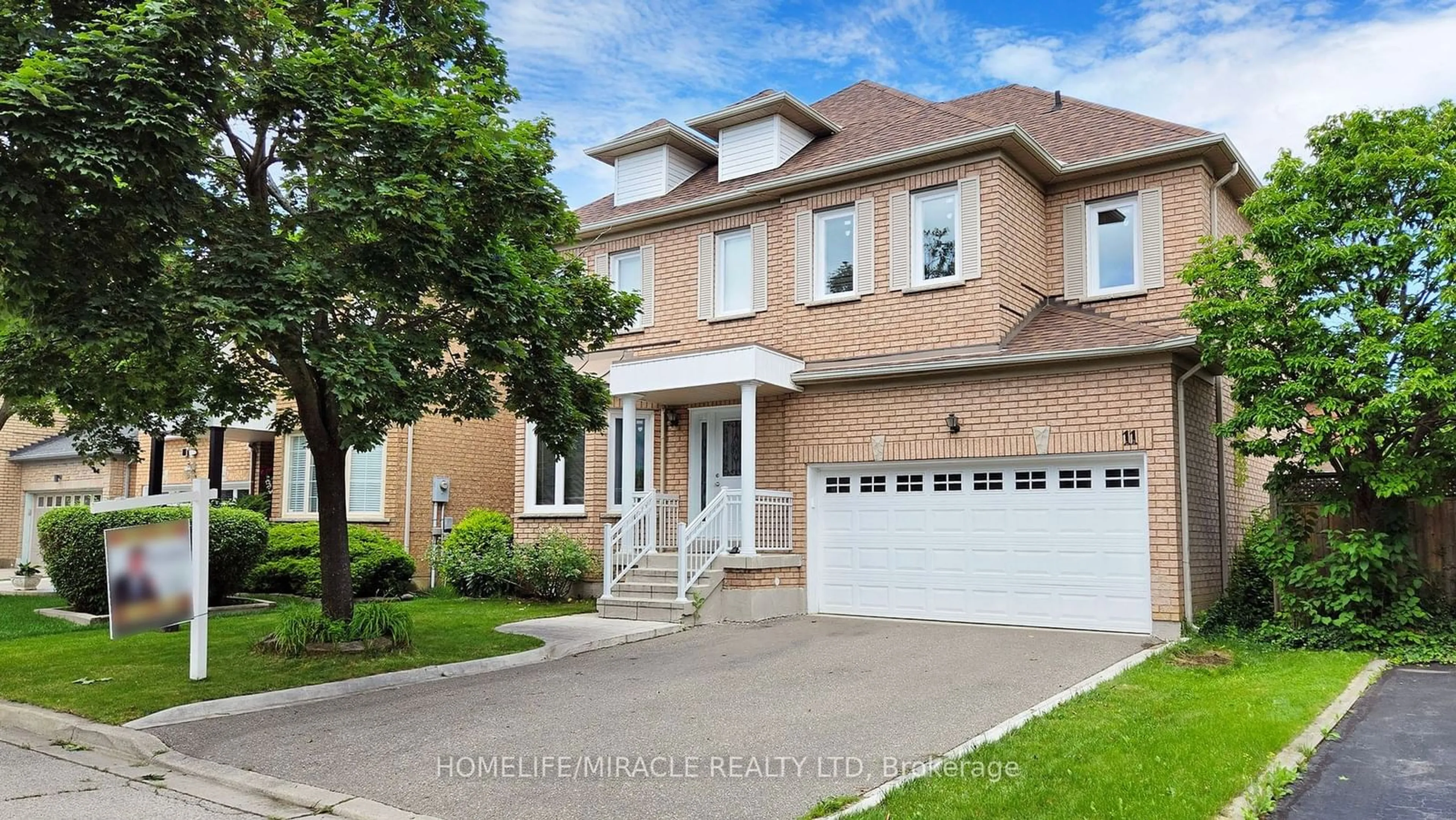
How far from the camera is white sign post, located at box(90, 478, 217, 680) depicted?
8.77 metres

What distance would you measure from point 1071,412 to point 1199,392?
1.89 meters

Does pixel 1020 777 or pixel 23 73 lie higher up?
pixel 23 73

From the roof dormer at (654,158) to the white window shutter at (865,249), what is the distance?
4.32m

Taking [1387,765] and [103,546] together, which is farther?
[103,546]

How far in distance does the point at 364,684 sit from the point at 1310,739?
24.1 ft

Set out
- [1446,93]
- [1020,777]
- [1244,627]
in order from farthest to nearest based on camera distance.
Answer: [1244,627] → [1446,93] → [1020,777]

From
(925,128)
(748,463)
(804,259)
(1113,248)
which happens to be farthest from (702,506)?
(1113,248)

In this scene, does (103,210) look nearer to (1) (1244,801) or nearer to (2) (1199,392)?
(1) (1244,801)

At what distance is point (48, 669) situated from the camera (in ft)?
31.7

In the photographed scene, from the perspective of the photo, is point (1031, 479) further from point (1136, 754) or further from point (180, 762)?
point (180, 762)

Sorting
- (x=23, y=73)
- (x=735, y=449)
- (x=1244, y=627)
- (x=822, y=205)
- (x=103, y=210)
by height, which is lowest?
(x=1244, y=627)

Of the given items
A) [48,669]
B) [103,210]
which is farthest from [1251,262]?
[48,669]

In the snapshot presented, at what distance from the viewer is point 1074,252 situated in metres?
14.5

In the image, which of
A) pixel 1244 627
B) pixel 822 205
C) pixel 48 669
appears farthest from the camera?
pixel 822 205
